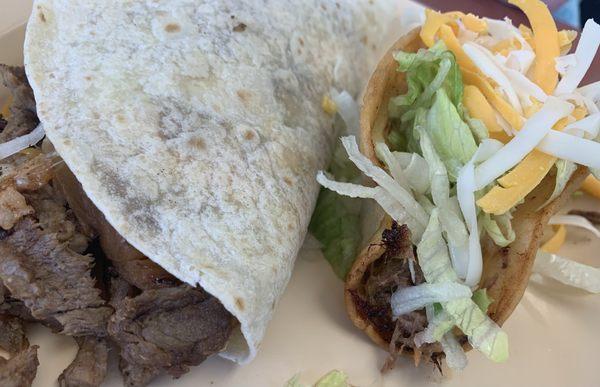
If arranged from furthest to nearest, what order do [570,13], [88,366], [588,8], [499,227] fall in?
[588,8] → [570,13] → [499,227] → [88,366]

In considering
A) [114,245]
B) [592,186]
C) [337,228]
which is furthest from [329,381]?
[592,186]

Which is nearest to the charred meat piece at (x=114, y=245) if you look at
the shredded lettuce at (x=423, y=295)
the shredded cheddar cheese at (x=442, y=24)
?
the shredded lettuce at (x=423, y=295)

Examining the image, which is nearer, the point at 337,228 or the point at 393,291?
the point at 393,291

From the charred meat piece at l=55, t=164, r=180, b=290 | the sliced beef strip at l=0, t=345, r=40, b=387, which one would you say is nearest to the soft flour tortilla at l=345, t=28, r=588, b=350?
the charred meat piece at l=55, t=164, r=180, b=290

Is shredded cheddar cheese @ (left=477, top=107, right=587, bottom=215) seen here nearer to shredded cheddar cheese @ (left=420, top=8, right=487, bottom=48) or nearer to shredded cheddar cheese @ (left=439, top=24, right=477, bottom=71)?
shredded cheddar cheese @ (left=439, top=24, right=477, bottom=71)

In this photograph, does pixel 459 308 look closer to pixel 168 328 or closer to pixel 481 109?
pixel 481 109

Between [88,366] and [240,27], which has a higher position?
[240,27]

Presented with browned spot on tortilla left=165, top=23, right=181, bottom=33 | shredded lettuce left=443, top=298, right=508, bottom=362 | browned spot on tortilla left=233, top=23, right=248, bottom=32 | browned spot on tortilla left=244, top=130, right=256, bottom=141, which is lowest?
shredded lettuce left=443, top=298, right=508, bottom=362
